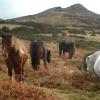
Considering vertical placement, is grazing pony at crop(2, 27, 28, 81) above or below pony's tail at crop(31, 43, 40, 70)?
above

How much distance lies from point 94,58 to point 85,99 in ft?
14.4

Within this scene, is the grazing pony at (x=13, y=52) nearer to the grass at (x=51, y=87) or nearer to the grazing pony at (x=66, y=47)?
the grass at (x=51, y=87)

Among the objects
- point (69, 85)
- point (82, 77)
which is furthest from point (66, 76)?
point (69, 85)

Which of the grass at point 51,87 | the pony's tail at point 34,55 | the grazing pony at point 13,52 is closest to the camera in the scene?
the grass at point 51,87

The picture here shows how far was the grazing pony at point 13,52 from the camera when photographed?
12383mm

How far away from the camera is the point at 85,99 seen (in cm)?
1109

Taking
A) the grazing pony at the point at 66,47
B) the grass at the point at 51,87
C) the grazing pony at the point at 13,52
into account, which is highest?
the grazing pony at the point at 13,52

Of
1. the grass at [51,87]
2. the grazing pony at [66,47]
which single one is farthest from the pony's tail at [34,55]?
the grazing pony at [66,47]

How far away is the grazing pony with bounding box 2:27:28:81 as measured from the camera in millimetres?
12383

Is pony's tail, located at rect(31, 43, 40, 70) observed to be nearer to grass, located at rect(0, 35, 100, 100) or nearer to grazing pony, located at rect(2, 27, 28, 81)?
grass, located at rect(0, 35, 100, 100)

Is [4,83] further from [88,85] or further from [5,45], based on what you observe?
[88,85]

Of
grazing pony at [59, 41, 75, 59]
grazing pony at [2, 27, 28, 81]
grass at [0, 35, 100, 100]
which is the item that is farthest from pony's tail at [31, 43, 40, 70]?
grazing pony at [59, 41, 75, 59]

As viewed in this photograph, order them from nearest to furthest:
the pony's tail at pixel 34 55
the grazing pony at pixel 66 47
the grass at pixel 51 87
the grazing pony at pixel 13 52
A: 1. the grass at pixel 51 87
2. the grazing pony at pixel 13 52
3. the pony's tail at pixel 34 55
4. the grazing pony at pixel 66 47

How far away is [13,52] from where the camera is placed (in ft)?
42.3
